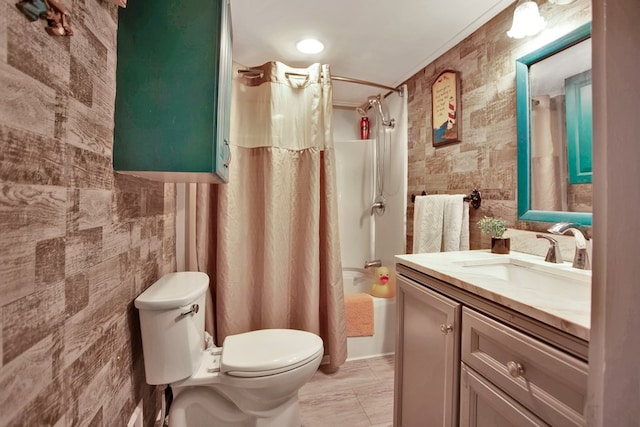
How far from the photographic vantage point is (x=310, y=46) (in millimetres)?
1755

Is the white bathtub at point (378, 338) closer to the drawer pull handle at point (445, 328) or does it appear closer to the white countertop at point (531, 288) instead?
the white countertop at point (531, 288)

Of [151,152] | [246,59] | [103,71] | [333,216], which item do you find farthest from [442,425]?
[246,59]

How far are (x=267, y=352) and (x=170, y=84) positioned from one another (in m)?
1.16

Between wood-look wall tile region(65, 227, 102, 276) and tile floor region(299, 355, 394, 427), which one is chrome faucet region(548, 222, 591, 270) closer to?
tile floor region(299, 355, 394, 427)

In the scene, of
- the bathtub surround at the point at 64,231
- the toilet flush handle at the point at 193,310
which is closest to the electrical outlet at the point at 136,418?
the bathtub surround at the point at 64,231

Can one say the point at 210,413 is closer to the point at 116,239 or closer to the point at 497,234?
the point at 116,239

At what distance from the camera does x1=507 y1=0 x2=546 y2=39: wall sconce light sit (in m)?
1.13

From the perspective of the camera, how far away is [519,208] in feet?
4.16

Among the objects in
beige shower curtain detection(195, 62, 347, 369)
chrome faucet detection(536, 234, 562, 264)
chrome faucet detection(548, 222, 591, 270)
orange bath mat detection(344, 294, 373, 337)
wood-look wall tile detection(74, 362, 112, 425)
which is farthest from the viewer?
orange bath mat detection(344, 294, 373, 337)

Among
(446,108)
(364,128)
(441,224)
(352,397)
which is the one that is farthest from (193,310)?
(364,128)

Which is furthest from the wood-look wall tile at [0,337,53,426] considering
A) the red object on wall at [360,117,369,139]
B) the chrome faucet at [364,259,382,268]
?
the red object on wall at [360,117,369,139]

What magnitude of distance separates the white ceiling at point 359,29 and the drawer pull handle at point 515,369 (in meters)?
1.57

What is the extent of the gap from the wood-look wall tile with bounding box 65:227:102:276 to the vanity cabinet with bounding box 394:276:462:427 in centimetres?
107

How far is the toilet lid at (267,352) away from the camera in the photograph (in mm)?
1133
